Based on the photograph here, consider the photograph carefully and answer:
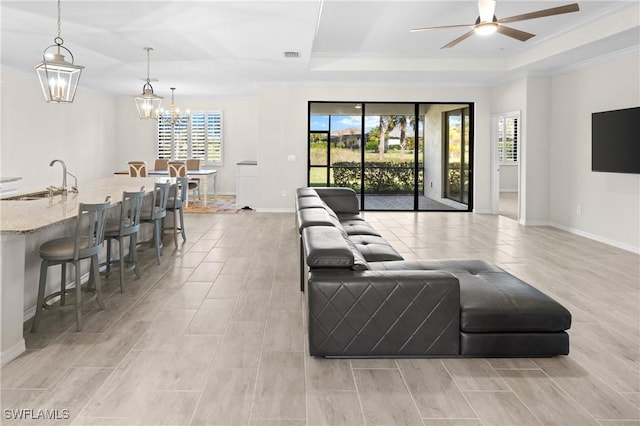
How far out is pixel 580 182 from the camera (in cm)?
815

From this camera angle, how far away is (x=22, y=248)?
325 cm

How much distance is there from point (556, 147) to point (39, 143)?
9633 mm

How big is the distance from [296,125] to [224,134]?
389 cm

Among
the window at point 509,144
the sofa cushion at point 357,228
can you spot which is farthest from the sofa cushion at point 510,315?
the window at point 509,144

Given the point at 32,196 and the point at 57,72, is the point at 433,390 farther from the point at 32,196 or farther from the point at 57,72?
the point at 32,196

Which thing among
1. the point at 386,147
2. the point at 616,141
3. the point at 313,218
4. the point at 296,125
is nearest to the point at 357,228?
the point at 313,218

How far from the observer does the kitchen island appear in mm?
3059

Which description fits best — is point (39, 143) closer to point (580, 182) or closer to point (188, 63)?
point (188, 63)

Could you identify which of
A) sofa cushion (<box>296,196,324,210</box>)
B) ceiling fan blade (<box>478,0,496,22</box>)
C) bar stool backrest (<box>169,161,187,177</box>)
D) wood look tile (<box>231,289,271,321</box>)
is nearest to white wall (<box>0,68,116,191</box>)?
bar stool backrest (<box>169,161,187,177</box>)

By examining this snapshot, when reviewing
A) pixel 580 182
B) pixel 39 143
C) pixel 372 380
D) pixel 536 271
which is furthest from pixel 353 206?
pixel 39 143

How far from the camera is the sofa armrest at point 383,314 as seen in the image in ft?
10.1

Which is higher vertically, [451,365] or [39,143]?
[39,143]

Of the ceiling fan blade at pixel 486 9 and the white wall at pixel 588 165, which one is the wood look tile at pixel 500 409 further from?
the white wall at pixel 588 165

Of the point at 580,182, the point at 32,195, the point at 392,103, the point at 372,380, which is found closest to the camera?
the point at 372,380
